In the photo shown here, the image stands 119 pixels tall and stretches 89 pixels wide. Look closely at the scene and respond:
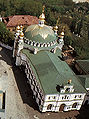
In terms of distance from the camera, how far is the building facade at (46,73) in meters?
24.1

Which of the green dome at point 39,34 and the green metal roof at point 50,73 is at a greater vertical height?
the green dome at point 39,34

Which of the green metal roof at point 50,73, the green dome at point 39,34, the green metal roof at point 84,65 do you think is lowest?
the green metal roof at point 84,65

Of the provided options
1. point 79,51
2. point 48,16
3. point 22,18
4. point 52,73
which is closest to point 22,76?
point 52,73

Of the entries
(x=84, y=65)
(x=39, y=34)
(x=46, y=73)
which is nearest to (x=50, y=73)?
(x=46, y=73)

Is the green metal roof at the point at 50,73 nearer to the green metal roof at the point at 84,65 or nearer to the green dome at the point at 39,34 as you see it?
the green dome at the point at 39,34

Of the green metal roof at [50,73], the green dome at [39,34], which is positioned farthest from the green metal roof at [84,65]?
the green dome at [39,34]

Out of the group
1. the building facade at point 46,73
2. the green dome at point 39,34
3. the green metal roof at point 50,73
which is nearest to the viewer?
the building facade at point 46,73

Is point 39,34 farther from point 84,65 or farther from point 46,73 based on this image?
point 84,65

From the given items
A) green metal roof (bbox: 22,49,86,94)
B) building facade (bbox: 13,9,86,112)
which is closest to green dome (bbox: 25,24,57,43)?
building facade (bbox: 13,9,86,112)

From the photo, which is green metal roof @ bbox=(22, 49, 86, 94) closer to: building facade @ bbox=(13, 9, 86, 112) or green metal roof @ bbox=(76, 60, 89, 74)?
building facade @ bbox=(13, 9, 86, 112)

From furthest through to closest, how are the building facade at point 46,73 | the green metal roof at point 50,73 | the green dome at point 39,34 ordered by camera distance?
1. the green dome at point 39,34
2. the green metal roof at point 50,73
3. the building facade at point 46,73

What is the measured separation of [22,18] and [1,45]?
1620cm

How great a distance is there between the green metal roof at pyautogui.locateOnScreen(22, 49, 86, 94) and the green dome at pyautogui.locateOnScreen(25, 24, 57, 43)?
3447mm

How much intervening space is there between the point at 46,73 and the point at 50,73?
2.13 feet
